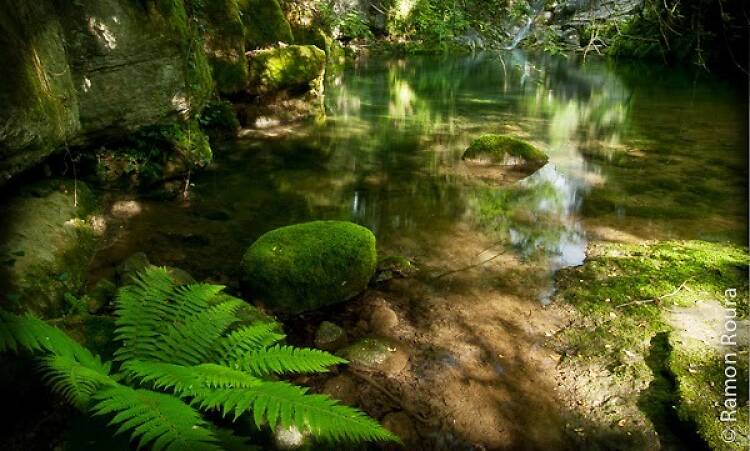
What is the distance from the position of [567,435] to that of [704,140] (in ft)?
36.0

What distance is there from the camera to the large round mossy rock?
194 inches

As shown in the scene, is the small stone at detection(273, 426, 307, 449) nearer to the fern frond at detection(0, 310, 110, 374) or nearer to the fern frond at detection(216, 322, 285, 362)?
the fern frond at detection(216, 322, 285, 362)

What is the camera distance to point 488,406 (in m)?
3.84

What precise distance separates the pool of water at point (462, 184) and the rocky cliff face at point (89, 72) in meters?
1.41

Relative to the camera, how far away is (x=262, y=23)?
13.8 metres

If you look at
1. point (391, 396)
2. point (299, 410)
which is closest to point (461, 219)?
point (391, 396)

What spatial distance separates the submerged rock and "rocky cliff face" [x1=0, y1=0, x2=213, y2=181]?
3.09 meters

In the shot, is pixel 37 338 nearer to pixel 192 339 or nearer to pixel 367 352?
pixel 192 339

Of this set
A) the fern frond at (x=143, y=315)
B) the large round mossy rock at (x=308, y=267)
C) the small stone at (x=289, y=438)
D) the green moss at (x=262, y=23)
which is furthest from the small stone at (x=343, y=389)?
the green moss at (x=262, y=23)

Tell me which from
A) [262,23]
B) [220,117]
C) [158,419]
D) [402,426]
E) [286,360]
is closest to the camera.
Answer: [158,419]

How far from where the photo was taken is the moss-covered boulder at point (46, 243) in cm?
414

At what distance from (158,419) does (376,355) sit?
275 centimetres

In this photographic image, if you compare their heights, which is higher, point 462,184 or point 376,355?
point 462,184

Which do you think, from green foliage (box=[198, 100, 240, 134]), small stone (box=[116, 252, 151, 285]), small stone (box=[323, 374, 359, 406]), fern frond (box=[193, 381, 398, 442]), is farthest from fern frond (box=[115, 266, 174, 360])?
green foliage (box=[198, 100, 240, 134])
